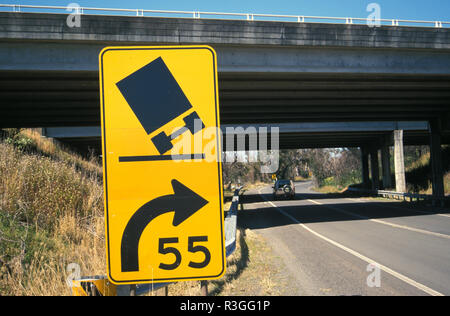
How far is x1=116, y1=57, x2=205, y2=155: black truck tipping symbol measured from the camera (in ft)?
8.73

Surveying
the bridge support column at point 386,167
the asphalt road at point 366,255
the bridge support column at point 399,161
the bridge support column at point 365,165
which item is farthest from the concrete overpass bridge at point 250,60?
the bridge support column at point 365,165

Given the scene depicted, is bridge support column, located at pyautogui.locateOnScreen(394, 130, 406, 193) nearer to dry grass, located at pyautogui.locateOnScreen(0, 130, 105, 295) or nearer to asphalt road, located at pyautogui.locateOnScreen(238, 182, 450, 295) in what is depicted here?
asphalt road, located at pyautogui.locateOnScreen(238, 182, 450, 295)

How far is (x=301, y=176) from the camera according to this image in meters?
124

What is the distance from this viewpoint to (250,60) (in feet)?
46.2

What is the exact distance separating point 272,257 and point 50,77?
10951 millimetres

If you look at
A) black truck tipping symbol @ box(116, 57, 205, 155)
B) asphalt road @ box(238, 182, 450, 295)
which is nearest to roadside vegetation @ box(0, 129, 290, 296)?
asphalt road @ box(238, 182, 450, 295)

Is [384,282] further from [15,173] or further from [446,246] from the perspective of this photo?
[15,173]

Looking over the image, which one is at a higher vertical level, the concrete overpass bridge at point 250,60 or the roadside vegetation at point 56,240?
the concrete overpass bridge at point 250,60

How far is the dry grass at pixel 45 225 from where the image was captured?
4742 mm

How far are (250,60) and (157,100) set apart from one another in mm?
12017

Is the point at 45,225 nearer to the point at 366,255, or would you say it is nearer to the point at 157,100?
the point at 157,100

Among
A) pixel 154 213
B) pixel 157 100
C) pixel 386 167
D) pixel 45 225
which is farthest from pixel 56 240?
pixel 386 167

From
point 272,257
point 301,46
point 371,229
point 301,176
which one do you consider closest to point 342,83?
point 301,46

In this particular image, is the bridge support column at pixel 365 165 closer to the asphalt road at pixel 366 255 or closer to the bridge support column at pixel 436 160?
the bridge support column at pixel 436 160
